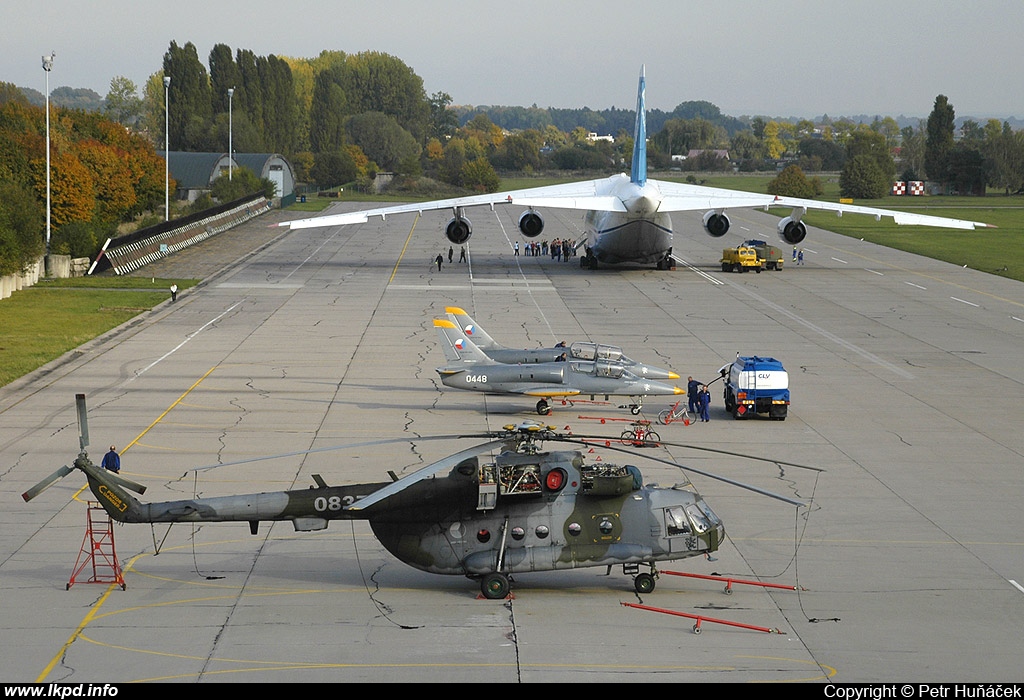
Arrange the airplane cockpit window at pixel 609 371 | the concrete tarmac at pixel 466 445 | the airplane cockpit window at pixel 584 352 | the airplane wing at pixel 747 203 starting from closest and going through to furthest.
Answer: the concrete tarmac at pixel 466 445 → the airplane cockpit window at pixel 609 371 → the airplane cockpit window at pixel 584 352 → the airplane wing at pixel 747 203

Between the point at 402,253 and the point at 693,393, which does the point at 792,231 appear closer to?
the point at 402,253

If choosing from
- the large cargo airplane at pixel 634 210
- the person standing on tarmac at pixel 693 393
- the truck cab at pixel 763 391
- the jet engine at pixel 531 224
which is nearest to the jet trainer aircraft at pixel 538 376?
the person standing on tarmac at pixel 693 393

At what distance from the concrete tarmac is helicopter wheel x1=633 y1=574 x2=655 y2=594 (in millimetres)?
295

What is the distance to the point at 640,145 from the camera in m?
71.5

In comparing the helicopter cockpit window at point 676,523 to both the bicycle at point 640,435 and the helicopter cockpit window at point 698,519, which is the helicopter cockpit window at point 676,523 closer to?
the helicopter cockpit window at point 698,519

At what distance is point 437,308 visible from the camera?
58.8m

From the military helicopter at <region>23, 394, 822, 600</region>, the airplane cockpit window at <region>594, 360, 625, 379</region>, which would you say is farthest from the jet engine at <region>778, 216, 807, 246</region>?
the military helicopter at <region>23, 394, 822, 600</region>

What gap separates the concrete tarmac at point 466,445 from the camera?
59.9 feet

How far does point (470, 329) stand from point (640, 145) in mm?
37336

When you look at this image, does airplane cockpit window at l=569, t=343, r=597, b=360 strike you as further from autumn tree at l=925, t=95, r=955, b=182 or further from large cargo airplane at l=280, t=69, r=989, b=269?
autumn tree at l=925, t=95, r=955, b=182

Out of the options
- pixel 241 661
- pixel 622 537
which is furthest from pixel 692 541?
pixel 241 661

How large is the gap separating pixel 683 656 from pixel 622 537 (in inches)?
125

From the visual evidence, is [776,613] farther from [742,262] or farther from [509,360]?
[742,262]

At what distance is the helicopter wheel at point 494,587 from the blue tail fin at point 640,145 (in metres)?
48.4
